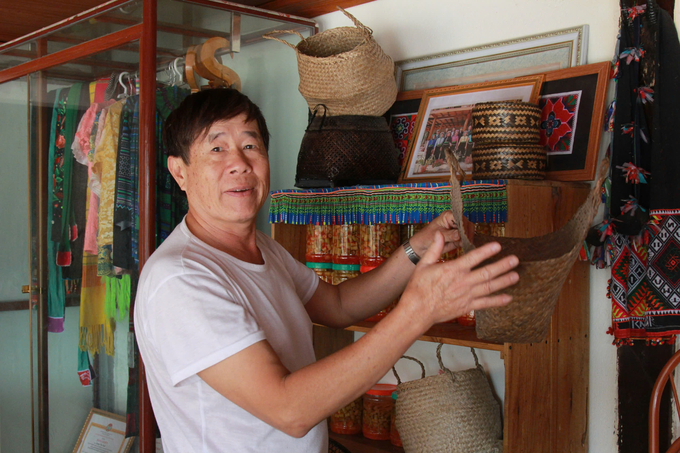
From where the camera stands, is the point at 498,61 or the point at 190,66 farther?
the point at 190,66

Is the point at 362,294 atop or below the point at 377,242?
below

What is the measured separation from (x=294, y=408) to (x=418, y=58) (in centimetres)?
168

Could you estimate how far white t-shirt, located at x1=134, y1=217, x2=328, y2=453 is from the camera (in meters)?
1.17

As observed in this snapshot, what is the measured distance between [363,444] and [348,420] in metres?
0.12

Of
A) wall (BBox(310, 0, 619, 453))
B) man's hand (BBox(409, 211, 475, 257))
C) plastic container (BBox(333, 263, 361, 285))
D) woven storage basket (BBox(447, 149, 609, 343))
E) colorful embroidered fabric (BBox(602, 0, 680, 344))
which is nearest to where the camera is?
woven storage basket (BBox(447, 149, 609, 343))

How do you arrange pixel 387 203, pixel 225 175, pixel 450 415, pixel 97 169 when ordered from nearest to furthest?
pixel 225 175 < pixel 450 415 < pixel 387 203 < pixel 97 169

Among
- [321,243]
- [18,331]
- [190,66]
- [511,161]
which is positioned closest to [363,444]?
[321,243]

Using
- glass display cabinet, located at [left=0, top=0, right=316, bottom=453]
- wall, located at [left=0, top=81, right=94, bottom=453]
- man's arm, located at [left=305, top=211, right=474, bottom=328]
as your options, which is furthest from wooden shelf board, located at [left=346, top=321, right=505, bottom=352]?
wall, located at [left=0, top=81, right=94, bottom=453]

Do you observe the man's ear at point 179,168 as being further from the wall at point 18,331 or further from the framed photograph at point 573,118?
the wall at point 18,331

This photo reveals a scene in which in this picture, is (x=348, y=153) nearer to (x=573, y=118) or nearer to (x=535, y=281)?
(x=573, y=118)

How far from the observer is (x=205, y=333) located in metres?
1.16

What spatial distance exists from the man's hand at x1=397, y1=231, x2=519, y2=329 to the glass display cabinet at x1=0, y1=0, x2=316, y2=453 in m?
1.40

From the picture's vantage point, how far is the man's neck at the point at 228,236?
1.47 metres

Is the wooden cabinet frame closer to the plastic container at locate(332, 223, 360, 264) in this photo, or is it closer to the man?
the man
